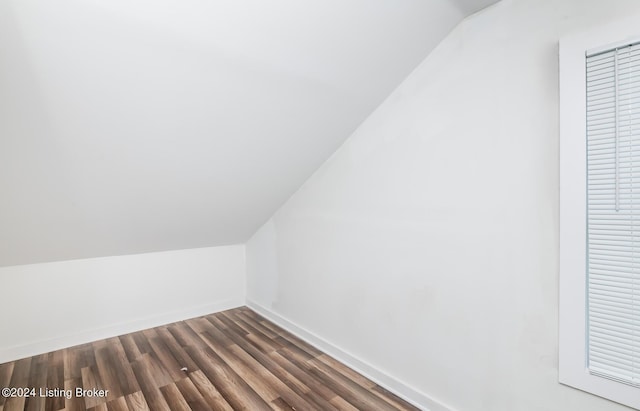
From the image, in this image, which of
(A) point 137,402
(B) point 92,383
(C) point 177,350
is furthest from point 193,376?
(B) point 92,383

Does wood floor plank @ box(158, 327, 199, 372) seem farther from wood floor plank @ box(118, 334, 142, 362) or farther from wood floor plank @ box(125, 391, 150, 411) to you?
wood floor plank @ box(125, 391, 150, 411)

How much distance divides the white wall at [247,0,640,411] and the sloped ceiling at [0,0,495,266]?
26cm

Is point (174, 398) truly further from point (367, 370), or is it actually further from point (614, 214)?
point (614, 214)

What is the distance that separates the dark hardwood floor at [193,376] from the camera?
6.75ft

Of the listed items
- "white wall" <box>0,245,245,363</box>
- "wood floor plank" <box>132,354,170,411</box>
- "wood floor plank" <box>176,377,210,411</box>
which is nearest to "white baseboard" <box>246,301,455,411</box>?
"white wall" <box>0,245,245,363</box>

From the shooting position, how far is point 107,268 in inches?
119

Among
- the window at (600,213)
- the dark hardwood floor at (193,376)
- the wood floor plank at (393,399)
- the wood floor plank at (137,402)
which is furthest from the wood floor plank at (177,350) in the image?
the window at (600,213)

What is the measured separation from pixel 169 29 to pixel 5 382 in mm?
2682

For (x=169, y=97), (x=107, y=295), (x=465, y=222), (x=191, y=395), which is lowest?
(x=191, y=395)

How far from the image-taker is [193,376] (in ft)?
7.74

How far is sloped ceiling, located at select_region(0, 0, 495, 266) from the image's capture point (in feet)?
4.68

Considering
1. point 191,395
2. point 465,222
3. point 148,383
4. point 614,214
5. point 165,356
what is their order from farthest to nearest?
1. point 165,356
2. point 148,383
3. point 191,395
4. point 465,222
5. point 614,214

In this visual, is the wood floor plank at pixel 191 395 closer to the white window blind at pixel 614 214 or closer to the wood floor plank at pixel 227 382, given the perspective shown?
the wood floor plank at pixel 227 382

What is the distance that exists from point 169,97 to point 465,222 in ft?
5.70
